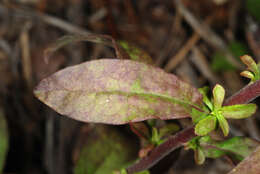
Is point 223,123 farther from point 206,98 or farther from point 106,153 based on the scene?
point 106,153

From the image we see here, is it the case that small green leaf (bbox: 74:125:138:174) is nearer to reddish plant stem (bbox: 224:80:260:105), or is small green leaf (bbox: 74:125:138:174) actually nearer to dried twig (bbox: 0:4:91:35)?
reddish plant stem (bbox: 224:80:260:105)

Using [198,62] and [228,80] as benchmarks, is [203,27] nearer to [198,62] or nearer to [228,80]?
[198,62]

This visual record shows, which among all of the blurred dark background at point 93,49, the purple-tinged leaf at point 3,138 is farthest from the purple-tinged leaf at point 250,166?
the purple-tinged leaf at point 3,138

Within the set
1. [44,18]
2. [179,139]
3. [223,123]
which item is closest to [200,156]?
[179,139]

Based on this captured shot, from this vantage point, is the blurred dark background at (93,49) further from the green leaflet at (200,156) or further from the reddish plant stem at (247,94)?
the reddish plant stem at (247,94)

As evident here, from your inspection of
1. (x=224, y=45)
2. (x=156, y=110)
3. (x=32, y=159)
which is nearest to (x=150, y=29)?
(x=224, y=45)

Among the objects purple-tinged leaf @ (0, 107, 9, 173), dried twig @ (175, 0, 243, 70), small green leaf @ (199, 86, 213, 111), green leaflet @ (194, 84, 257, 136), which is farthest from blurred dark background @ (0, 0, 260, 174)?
green leaflet @ (194, 84, 257, 136)
